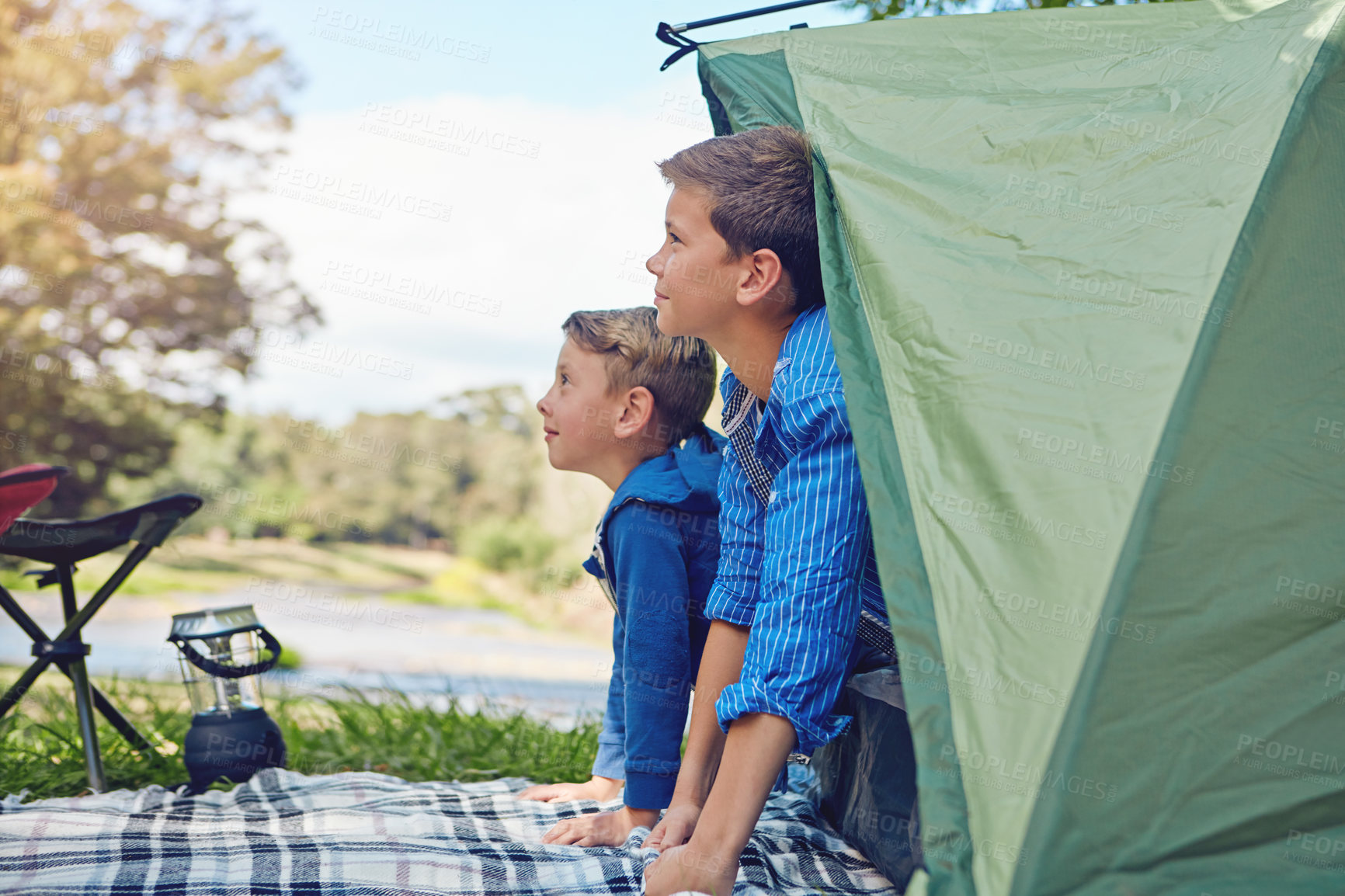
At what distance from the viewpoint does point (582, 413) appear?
2076 millimetres

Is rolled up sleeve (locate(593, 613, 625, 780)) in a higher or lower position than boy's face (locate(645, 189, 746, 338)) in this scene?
lower

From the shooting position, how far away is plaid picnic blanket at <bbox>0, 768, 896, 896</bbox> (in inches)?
54.2

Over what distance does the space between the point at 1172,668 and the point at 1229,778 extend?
5.4 inches

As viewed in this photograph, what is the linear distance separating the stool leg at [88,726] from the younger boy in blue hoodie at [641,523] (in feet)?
3.19

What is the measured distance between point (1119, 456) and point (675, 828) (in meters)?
0.87

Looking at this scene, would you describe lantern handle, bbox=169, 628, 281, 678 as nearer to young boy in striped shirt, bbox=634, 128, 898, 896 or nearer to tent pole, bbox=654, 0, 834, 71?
young boy in striped shirt, bbox=634, 128, 898, 896

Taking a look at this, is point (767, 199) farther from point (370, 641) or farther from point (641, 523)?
point (370, 641)

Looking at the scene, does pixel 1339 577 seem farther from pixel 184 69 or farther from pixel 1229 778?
pixel 184 69

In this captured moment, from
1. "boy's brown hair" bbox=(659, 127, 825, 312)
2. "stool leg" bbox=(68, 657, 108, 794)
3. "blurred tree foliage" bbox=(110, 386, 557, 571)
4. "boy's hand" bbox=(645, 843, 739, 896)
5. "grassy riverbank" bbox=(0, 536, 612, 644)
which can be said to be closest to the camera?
"boy's hand" bbox=(645, 843, 739, 896)

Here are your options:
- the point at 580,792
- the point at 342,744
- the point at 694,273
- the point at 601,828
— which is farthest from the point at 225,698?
the point at 694,273

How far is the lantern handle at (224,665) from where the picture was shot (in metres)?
2.13

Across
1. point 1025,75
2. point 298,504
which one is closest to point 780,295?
point 1025,75

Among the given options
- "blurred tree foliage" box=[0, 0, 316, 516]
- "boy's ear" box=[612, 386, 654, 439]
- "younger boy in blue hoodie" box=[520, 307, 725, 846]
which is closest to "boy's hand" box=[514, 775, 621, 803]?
"younger boy in blue hoodie" box=[520, 307, 725, 846]

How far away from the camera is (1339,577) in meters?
1.13
